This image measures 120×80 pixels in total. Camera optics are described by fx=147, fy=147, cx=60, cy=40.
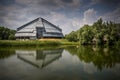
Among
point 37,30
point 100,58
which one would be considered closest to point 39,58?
point 100,58

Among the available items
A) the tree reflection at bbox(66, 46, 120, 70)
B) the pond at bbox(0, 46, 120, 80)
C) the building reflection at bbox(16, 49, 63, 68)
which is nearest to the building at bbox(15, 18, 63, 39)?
the tree reflection at bbox(66, 46, 120, 70)

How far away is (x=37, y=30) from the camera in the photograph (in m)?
79.8

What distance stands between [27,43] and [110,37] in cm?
3423

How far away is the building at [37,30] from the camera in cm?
7712

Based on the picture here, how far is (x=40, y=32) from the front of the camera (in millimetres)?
80562

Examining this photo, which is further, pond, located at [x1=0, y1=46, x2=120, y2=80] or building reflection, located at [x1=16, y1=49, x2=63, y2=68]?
building reflection, located at [x1=16, y1=49, x2=63, y2=68]

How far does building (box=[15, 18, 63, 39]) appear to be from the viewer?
77.1m

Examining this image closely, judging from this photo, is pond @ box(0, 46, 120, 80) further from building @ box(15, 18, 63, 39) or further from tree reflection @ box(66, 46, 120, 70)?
building @ box(15, 18, 63, 39)

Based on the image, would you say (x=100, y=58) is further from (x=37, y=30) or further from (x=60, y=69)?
(x=37, y=30)

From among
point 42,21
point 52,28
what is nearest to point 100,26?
point 52,28

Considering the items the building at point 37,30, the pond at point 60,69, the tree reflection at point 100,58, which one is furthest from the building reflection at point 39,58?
the building at point 37,30

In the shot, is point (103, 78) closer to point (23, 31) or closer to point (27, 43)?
point (27, 43)

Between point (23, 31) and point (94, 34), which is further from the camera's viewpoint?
point (23, 31)

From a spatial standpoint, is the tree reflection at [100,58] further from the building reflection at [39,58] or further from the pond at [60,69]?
the building reflection at [39,58]
